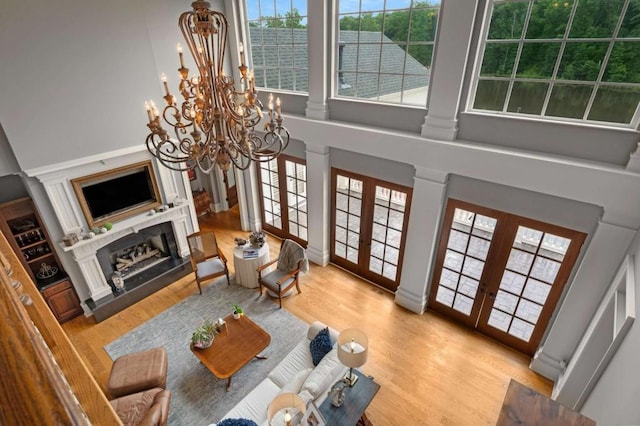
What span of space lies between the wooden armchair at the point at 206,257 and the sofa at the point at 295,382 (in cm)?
A: 228

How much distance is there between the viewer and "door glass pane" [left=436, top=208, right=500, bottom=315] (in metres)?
4.38

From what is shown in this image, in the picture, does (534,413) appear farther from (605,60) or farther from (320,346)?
(605,60)

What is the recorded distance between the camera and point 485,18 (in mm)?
3500

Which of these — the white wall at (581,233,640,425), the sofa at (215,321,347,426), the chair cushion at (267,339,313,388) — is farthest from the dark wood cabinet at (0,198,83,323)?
the white wall at (581,233,640,425)

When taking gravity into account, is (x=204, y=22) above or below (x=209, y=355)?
above

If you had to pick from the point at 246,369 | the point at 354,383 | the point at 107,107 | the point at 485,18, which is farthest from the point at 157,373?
the point at 485,18

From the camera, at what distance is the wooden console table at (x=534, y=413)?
2135 mm

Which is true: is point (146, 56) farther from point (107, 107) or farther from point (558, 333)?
point (558, 333)

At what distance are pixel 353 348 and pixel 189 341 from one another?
9.43 feet

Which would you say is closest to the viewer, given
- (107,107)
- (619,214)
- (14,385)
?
(14,385)

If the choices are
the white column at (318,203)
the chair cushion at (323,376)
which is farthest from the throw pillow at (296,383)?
the white column at (318,203)

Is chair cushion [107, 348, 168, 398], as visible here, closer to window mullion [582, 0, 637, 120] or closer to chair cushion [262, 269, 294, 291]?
chair cushion [262, 269, 294, 291]

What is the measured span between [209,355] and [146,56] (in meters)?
4.45

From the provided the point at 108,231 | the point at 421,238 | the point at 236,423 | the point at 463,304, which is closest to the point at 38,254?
the point at 108,231
